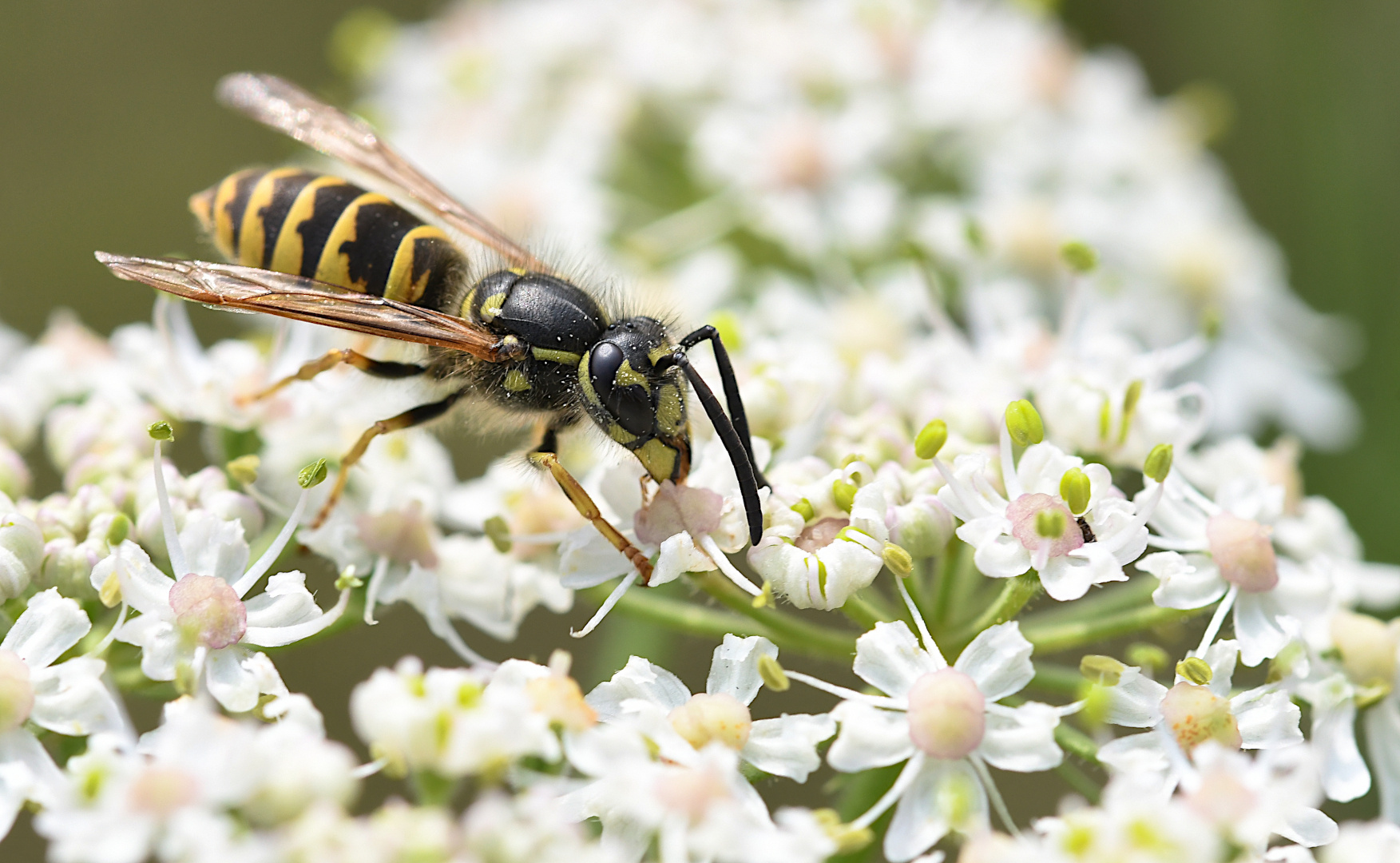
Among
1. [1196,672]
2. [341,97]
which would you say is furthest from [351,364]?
[341,97]

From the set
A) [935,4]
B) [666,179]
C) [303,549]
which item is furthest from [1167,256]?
[303,549]

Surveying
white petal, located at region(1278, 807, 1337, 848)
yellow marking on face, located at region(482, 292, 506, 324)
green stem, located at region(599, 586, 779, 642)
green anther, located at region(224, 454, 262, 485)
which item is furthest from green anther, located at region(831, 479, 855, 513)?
green anther, located at region(224, 454, 262, 485)

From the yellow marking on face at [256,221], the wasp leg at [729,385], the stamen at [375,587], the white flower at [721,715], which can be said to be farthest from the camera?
the yellow marking on face at [256,221]

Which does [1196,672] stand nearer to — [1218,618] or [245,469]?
[1218,618]

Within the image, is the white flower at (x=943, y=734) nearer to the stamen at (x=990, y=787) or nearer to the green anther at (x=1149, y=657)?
the stamen at (x=990, y=787)

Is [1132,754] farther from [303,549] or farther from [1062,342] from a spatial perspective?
[303,549]

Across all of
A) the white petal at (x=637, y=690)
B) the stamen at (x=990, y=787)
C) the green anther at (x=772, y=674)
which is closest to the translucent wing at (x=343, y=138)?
the white petal at (x=637, y=690)
